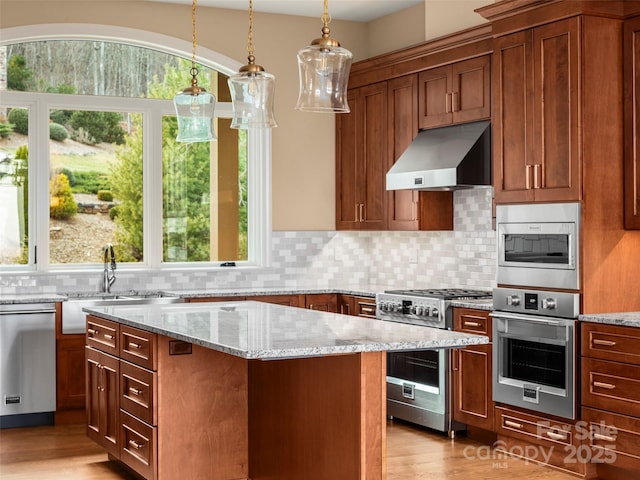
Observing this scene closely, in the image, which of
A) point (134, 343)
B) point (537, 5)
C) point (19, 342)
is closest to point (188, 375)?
point (134, 343)

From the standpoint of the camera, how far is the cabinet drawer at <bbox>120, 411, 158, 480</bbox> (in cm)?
447

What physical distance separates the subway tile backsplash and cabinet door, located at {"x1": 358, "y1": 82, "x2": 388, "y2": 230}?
375mm

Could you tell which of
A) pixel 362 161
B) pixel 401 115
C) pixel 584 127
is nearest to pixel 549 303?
pixel 584 127

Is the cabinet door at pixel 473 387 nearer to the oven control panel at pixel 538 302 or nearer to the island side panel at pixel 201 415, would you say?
the oven control panel at pixel 538 302

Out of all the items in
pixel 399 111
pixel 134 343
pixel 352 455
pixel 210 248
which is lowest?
pixel 352 455

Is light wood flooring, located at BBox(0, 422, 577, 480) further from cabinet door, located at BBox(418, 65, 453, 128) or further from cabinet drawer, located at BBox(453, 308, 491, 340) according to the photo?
cabinet door, located at BBox(418, 65, 453, 128)

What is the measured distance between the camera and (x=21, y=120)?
23.2 ft

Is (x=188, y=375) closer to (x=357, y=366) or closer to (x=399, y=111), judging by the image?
(x=357, y=366)

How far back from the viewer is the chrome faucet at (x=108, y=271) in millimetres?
7102

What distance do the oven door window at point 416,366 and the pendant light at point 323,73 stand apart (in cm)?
298

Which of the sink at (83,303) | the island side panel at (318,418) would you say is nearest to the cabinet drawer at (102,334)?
the island side panel at (318,418)

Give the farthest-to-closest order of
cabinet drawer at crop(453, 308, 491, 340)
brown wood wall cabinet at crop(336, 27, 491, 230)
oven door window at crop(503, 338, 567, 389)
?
brown wood wall cabinet at crop(336, 27, 491, 230), cabinet drawer at crop(453, 308, 491, 340), oven door window at crop(503, 338, 567, 389)

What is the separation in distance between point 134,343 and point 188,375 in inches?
14.7

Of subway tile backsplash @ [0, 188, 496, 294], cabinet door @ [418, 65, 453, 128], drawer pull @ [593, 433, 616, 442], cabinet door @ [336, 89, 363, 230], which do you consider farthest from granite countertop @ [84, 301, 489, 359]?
cabinet door @ [336, 89, 363, 230]
